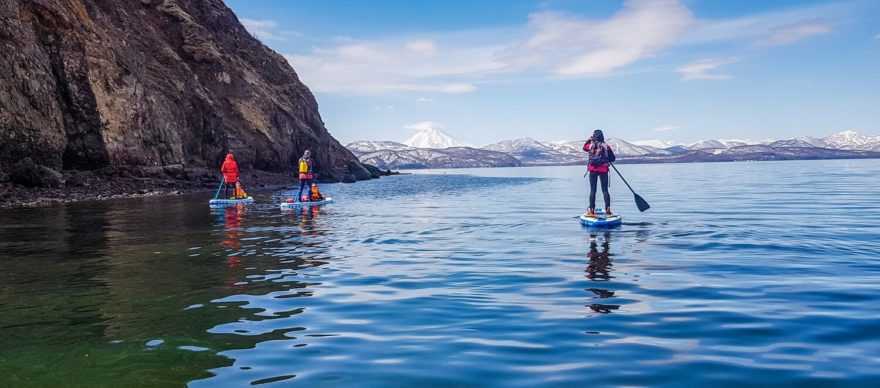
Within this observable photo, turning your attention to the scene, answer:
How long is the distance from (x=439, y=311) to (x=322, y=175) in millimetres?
69377

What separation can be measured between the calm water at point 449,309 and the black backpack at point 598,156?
3.14 m

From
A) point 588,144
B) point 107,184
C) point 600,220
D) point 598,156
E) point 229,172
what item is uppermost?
point 588,144

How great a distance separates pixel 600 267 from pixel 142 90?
46.8 metres

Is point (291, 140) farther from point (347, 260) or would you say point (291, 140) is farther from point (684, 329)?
point (684, 329)

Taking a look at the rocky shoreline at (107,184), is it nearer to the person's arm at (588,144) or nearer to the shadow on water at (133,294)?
the shadow on water at (133,294)

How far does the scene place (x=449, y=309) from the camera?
826cm

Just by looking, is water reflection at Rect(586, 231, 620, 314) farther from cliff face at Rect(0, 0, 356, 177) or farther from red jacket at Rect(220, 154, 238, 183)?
cliff face at Rect(0, 0, 356, 177)

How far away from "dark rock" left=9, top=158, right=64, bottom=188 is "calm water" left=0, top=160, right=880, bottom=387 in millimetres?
21077

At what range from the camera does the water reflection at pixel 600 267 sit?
27.1 ft

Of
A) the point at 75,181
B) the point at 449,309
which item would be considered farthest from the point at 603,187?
the point at 75,181

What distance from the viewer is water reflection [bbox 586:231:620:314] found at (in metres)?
8.26

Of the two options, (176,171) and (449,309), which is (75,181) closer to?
(176,171)

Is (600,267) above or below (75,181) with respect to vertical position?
below

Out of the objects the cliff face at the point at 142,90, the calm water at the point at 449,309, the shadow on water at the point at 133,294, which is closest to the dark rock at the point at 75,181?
the cliff face at the point at 142,90
